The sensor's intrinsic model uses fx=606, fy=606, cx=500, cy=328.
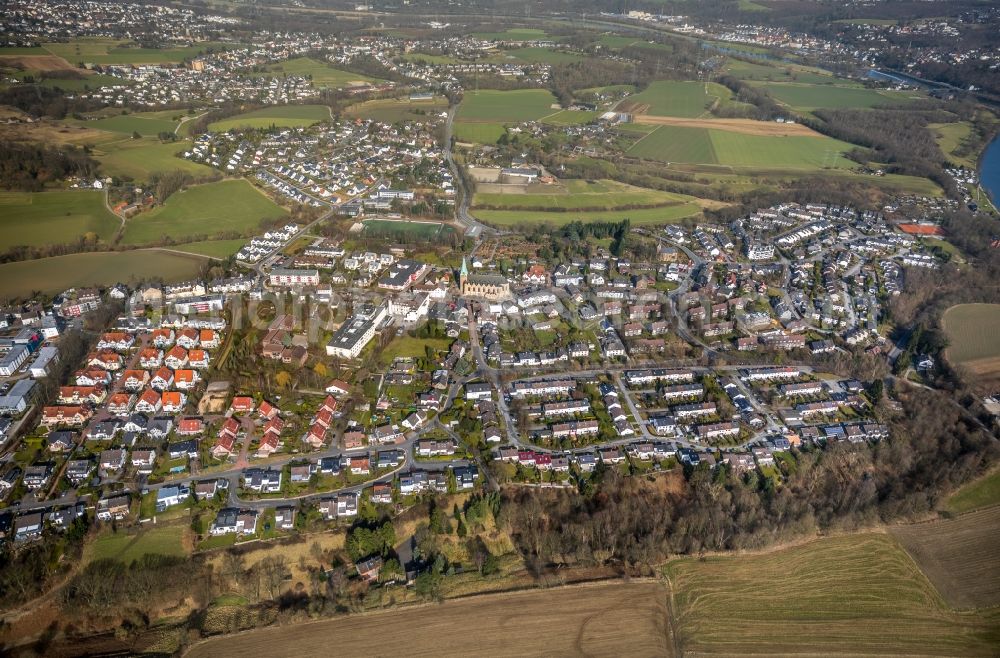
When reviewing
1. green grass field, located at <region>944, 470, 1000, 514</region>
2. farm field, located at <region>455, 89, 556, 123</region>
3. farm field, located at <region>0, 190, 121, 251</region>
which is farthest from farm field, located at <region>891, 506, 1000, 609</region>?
farm field, located at <region>455, 89, 556, 123</region>

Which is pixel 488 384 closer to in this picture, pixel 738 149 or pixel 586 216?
pixel 586 216

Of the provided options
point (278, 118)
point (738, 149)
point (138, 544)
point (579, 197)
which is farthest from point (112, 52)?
point (138, 544)

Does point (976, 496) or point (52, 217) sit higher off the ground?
point (976, 496)

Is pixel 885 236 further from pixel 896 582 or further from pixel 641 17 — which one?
pixel 641 17

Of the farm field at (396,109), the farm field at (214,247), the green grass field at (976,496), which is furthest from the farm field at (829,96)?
the farm field at (214,247)

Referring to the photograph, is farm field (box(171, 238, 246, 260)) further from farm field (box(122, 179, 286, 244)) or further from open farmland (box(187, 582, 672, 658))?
open farmland (box(187, 582, 672, 658))

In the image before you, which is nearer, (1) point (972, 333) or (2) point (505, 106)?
(1) point (972, 333)

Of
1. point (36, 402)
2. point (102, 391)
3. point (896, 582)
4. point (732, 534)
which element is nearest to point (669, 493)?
point (732, 534)
